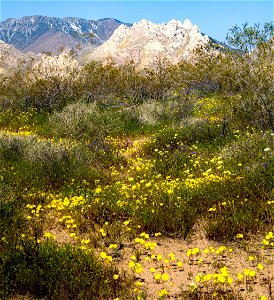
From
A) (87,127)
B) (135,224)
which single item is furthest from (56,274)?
(87,127)

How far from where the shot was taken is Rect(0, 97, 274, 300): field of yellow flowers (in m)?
4.95

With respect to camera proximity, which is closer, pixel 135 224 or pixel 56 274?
pixel 56 274

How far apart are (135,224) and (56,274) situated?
89.0 inches

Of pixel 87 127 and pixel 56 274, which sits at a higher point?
pixel 87 127

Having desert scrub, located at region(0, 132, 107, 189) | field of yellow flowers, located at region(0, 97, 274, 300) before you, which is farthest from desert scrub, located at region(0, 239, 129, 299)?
desert scrub, located at region(0, 132, 107, 189)

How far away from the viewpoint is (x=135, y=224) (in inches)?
274

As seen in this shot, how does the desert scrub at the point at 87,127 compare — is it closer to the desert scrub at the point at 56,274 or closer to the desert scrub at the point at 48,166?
the desert scrub at the point at 48,166

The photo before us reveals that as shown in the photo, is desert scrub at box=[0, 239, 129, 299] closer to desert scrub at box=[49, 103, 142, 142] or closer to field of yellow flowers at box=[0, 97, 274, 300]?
field of yellow flowers at box=[0, 97, 274, 300]

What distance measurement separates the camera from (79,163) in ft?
32.3

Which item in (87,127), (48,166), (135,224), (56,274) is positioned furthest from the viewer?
(87,127)

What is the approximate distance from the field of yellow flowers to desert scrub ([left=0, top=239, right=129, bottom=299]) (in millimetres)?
15

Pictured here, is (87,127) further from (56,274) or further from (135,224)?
(56,274)

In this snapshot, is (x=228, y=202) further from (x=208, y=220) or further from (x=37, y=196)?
(x=37, y=196)

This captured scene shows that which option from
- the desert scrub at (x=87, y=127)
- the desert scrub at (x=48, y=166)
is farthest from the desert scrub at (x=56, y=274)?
the desert scrub at (x=87, y=127)
